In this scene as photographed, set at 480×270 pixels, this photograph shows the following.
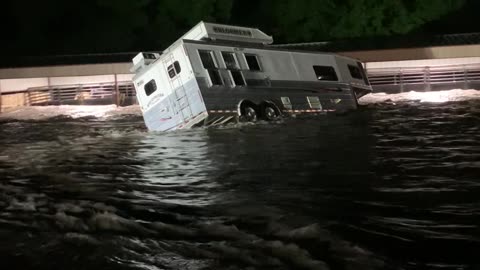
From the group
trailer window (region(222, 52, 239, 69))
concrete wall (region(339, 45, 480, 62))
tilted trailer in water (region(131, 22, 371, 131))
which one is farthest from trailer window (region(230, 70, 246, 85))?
concrete wall (region(339, 45, 480, 62))

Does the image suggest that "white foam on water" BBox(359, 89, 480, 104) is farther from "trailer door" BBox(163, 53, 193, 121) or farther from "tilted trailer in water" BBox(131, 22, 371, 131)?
"trailer door" BBox(163, 53, 193, 121)

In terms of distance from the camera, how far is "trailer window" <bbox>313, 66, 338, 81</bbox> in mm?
21891

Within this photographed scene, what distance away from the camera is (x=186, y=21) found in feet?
127

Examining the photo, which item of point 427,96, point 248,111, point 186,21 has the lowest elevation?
point 427,96

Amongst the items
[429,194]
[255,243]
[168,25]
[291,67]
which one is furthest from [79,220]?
[168,25]

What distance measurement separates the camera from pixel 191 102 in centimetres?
1819

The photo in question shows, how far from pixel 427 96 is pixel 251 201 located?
21.7 m

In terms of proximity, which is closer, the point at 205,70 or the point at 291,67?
the point at 205,70

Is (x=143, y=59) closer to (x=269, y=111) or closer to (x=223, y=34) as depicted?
(x=223, y=34)

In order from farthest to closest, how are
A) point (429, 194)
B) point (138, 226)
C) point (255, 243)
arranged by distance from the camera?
point (429, 194)
point (138, 226)
point (255, 243)

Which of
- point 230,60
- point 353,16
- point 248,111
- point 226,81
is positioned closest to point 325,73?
point 248,111

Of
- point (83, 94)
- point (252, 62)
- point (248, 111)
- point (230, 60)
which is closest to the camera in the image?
point (230, 60)

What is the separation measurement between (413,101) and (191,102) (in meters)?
11.8

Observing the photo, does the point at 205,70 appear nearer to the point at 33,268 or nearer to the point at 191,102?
the point at 191,102
